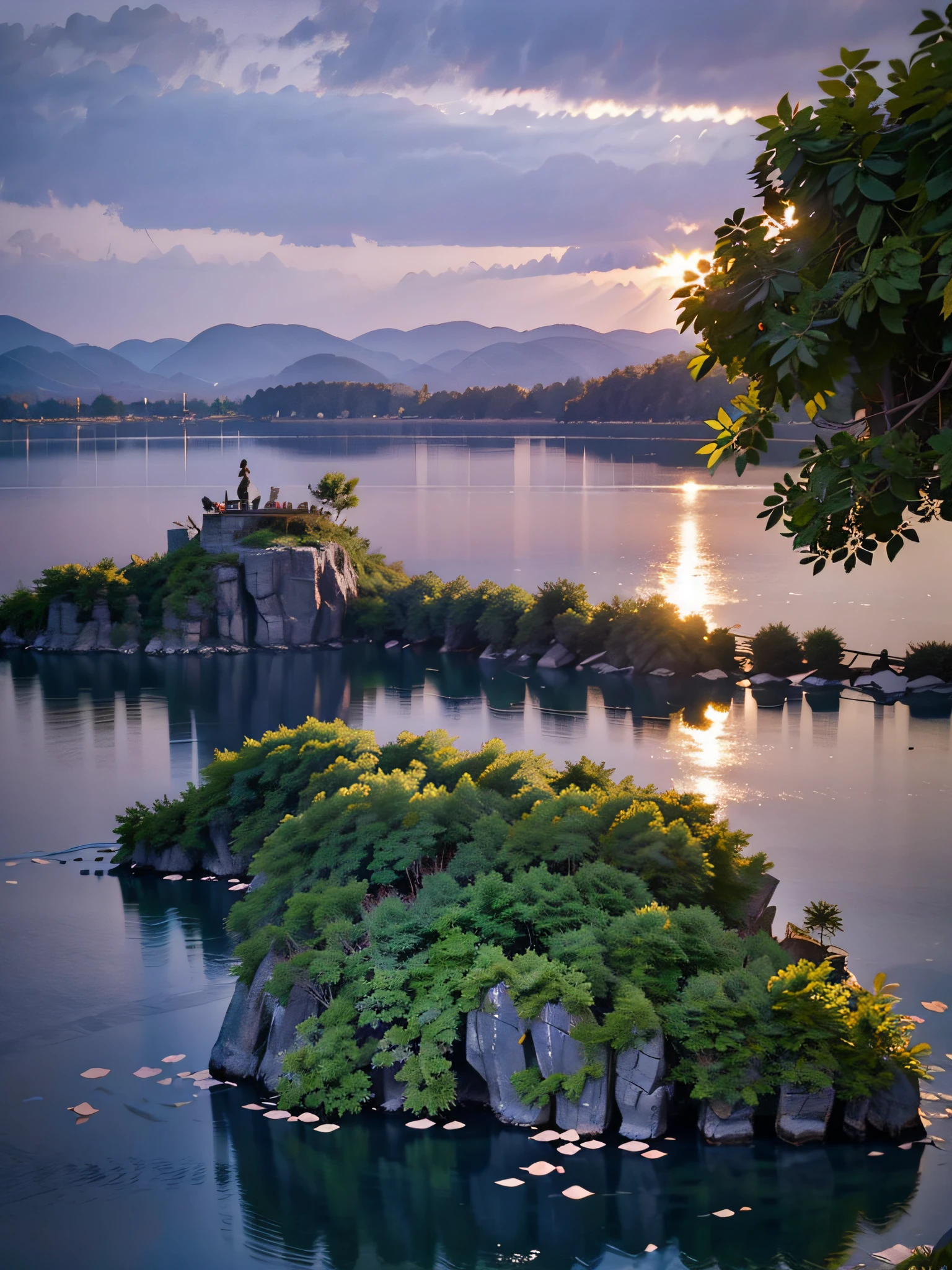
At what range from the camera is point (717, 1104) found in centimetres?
1013

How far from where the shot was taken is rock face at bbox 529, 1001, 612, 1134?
1015 centimetres

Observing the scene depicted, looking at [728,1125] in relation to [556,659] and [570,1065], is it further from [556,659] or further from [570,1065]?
[556,659]

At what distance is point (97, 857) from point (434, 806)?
7.93 meters

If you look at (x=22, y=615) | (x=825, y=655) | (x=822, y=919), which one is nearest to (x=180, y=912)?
(x=822, y=919)

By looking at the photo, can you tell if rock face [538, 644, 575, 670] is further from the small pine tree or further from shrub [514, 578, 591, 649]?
the small pine tree

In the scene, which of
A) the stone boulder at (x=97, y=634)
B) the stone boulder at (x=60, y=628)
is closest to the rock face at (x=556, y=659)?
the stone boulder at (x=97, y=634)

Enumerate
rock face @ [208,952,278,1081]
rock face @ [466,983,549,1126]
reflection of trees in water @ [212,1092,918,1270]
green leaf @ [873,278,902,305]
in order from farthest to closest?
rock face @ [208,952,278,1081] < rock face @ [466,983,549,1126] < reflection of trees in water @ [212,1092,918,1270] < green leaf @ [873,278,902,305]

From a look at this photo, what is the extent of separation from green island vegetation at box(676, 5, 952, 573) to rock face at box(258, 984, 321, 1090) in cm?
694

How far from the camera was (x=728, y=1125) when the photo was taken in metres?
10.1

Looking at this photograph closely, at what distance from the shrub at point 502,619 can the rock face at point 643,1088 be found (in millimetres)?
26218

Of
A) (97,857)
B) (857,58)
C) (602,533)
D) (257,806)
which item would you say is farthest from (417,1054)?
(602,533)

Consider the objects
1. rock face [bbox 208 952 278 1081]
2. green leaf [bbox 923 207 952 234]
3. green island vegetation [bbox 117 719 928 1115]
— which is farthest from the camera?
rock face [bbox 208 952 278 1081]

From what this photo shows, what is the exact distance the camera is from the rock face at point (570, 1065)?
10148mm

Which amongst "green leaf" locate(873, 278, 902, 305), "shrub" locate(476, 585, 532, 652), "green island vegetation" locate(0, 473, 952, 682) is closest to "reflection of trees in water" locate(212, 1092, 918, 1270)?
"green leaf" locate(873, 278, 902, 305)
